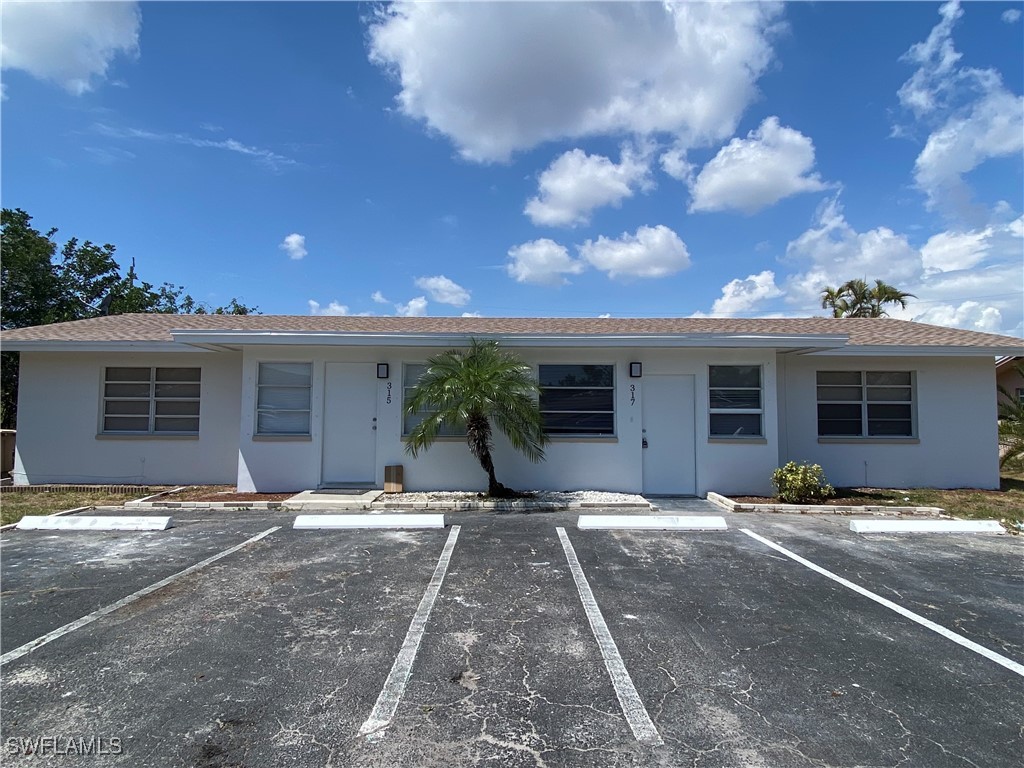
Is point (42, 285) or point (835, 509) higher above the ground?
point (42, 285)

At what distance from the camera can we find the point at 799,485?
9.33m

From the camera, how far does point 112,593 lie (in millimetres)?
5004

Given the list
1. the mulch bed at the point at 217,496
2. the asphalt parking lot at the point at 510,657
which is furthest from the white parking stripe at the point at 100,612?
the mulch bed at the point at 217,496

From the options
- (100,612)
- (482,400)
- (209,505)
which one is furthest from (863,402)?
(100,612)

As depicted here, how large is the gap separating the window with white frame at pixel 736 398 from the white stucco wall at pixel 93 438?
1005 cm

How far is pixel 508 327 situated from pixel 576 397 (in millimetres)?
2520

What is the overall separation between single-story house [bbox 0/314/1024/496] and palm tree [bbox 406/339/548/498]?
0.73 m

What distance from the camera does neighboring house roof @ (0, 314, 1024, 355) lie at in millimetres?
9906

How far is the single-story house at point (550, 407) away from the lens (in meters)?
10.4

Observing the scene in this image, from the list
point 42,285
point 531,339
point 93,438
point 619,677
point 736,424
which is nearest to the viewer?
point 619,677

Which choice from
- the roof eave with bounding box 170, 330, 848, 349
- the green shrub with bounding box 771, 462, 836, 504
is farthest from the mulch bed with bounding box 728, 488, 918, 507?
the roof eave with bounding box 170, 330, 848, 349

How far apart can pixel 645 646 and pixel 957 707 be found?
6.12 ft

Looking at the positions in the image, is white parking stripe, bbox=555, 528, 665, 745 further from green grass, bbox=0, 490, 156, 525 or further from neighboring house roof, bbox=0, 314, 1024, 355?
green grass, bbox=0, 490, 156, 525

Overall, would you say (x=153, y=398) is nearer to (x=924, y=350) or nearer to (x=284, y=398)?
(x=284, y=398)
